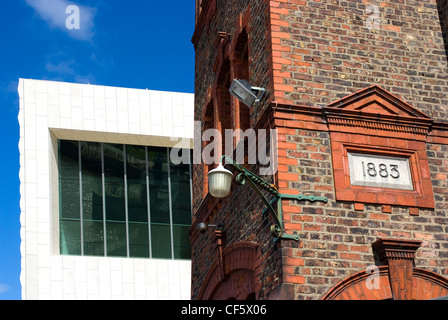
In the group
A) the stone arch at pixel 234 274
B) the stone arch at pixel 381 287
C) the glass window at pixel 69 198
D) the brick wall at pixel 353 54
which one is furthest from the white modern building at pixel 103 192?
the stone arch at pixel 381 287

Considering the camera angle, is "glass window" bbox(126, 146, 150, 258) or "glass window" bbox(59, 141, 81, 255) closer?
"glass window" bbox(59, 141, 81, 255)

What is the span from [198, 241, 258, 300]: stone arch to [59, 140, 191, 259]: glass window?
47.4ft

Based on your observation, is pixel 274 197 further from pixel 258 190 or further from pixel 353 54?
pixel 353 54

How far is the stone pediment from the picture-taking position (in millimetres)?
9289

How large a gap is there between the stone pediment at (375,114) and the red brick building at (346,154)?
0.05ft

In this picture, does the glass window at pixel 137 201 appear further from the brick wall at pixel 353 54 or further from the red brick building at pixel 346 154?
the brick wall at pixel 353 54

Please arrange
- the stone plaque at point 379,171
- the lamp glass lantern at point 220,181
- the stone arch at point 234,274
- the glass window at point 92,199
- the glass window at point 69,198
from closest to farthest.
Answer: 1. the lamp glass lantern at point 220,181
2. the stone plaque at point 379,171
3. the stone arch at point 234,274
4. the glass window at point 69,198
5. the glass window at point 92,199

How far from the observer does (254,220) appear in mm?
9508

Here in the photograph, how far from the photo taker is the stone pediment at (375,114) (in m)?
9.29

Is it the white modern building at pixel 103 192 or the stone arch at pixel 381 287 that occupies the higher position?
the white modern building at pixel 103 192

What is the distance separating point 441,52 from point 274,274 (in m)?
4.43

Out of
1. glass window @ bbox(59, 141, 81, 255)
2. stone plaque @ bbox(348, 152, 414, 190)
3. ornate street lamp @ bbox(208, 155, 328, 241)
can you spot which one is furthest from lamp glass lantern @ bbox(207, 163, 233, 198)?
glass window @ bbox(59, 141, 81, 255)

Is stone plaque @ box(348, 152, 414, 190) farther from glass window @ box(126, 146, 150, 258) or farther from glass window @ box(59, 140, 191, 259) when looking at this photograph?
glass window @ box(126, 146, 150, 258)

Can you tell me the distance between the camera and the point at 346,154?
9.18 metres
